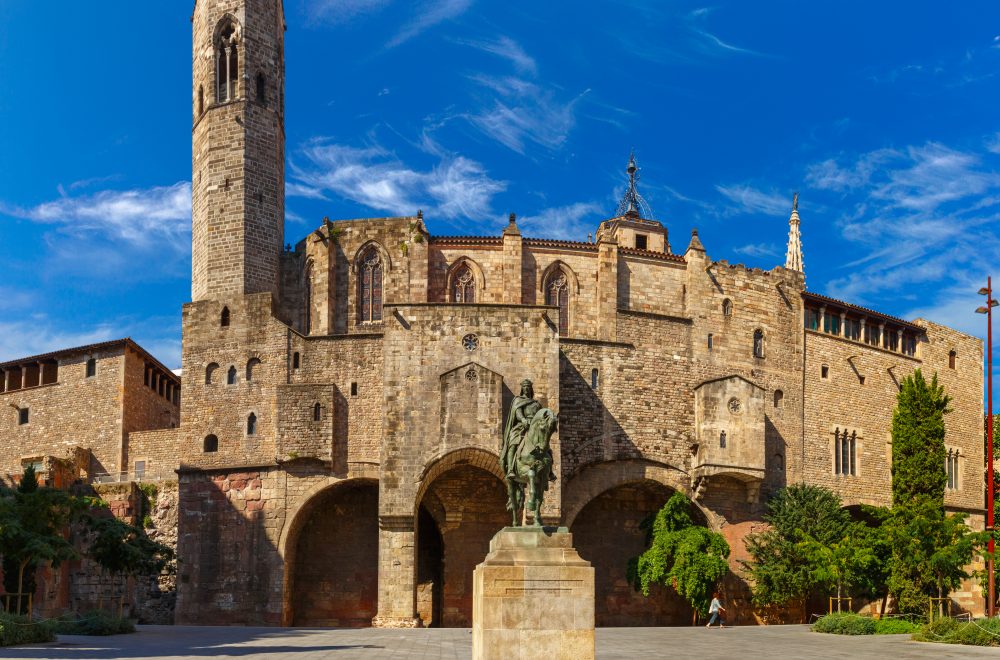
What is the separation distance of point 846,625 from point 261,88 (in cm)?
3186

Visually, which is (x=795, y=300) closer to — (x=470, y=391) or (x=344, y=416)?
(x=470, y=391)

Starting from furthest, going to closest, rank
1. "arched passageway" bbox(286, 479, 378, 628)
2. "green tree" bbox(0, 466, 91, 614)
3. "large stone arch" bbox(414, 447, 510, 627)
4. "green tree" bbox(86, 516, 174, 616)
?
"arched passageway" bbox(286, 479, 378, 628) → "large stone arch" bbox(414, 447, 510, 627) → "green tree" bbox(86, 516, 174, 616) → "green tree" bbox(0, 466, 91, 614)

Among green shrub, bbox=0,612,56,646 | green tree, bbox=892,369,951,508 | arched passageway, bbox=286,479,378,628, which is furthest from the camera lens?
green tree, bbox=892,369,951,508

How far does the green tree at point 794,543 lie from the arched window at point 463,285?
15.2m

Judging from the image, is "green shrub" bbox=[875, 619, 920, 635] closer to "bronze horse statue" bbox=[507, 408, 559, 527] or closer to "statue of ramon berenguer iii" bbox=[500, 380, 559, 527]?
"statue of ramon berenguer iii" bbox=[500, 380, 559, 527]

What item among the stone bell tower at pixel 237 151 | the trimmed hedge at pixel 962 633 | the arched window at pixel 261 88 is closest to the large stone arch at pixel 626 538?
the trimmed hedge at pixel 962 633

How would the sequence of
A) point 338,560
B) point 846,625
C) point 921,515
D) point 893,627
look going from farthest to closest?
1. point 338,560
2. point 921,515
3. point 893,627
4. point 846,625

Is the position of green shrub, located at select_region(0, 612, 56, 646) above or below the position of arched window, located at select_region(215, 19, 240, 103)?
below

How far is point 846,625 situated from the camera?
36344 mm

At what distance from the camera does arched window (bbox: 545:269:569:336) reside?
4969 cm

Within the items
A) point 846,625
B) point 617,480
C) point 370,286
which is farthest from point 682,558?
point 370,286

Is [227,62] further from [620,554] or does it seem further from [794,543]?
[794,543]

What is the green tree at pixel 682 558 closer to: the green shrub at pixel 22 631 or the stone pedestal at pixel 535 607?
the green shrub at pixel 22 631

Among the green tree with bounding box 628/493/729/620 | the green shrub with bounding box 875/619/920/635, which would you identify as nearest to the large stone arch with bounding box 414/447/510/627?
the green tree with bounding box 628/493/729/620
